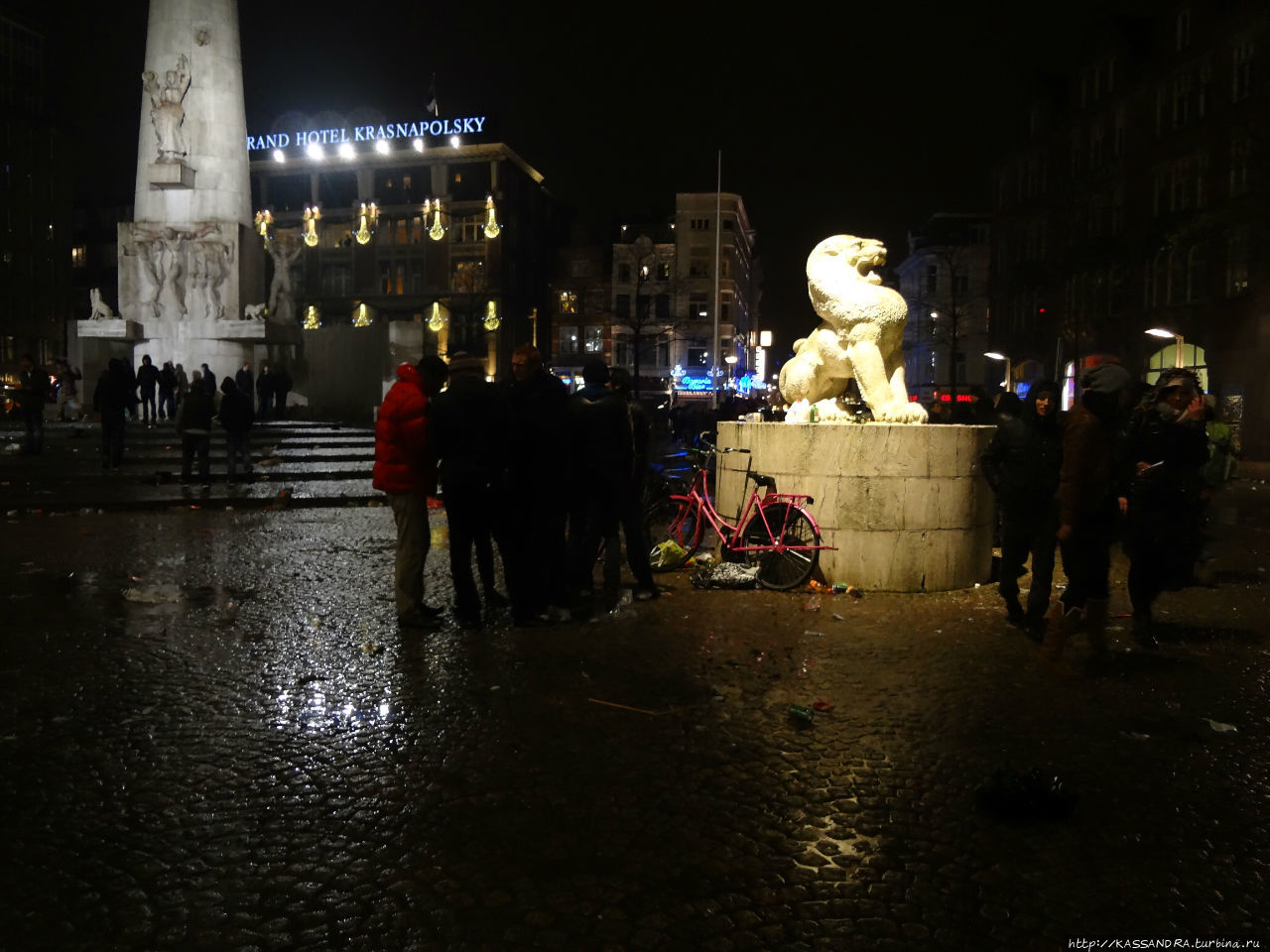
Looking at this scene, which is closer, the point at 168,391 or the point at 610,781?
the point at 610,781

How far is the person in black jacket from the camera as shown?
707 cm

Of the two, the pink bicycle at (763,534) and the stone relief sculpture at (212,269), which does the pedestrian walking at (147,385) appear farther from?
the pink bicycle at (763,534)

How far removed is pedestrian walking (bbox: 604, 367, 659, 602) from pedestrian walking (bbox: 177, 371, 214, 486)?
386 inches

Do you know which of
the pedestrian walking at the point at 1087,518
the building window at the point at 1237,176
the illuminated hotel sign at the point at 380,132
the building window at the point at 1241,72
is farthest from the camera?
the illuminated hotel sign at the point at 380,132

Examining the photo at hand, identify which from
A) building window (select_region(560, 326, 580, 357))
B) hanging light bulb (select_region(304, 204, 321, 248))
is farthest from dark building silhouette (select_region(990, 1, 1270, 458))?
building window (select_region(560, 326, 580, 357))

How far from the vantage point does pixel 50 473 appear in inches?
685

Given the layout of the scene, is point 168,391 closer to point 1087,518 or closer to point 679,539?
point 679,539

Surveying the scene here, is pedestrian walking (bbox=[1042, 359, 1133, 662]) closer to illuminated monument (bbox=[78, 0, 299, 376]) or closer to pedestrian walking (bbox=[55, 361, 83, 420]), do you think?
illuminated monument (bbox=[78, 0, 299, 376])

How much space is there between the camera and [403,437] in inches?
284

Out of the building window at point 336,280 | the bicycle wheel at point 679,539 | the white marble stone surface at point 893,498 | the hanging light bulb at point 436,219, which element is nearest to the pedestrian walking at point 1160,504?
the white marble stone surface at point 893,498

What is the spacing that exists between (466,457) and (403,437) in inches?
20.1

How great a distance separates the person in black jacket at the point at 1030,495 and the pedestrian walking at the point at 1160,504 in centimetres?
55

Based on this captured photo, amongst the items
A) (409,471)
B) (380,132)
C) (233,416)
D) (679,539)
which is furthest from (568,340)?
(409,471)

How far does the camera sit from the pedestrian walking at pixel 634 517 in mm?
8203
